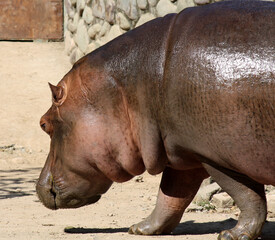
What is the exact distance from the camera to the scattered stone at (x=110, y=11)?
7.61 meters

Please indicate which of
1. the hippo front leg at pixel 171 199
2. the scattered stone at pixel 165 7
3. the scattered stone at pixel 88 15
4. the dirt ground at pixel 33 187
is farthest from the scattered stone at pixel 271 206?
the scattered stone at pixel 88 15

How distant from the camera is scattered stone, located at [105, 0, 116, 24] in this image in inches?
300

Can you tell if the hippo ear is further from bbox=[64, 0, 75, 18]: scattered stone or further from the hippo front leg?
bbox=[64, 0, 75, 18]: scattered stone

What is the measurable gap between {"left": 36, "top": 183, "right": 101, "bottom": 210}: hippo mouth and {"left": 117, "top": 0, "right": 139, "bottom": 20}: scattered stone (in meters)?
3.20

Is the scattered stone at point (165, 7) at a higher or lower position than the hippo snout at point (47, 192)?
higher

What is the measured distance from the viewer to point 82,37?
28.8 feet

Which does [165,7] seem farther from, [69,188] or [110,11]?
[69,188]

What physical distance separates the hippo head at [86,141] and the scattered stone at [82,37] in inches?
193

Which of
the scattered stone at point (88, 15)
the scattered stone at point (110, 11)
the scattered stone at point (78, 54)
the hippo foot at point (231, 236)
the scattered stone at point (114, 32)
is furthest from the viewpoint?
the scattered stone at point (78, 54)

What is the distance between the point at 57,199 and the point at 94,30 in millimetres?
4700

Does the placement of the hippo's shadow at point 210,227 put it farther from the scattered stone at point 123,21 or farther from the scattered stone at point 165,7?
the scattered stone at point 123,21

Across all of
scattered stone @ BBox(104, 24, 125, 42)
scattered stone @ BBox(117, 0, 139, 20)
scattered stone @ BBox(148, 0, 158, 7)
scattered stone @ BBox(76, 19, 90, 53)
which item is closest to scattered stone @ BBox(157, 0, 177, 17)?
scattered stone @ BBox(148, 0, 158, 7)

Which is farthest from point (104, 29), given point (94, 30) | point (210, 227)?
point (210, 227)

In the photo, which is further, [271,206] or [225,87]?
[271,206]
